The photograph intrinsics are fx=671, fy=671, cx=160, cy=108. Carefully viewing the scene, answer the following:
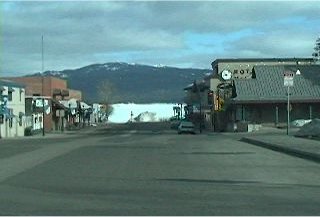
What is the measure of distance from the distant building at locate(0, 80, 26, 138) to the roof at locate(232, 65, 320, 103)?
25240mm

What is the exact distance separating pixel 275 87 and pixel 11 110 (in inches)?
1230

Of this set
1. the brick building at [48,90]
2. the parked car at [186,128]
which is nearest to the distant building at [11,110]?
the parked car at [186,128]

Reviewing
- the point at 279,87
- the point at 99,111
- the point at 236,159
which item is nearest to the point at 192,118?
the point at 279,87

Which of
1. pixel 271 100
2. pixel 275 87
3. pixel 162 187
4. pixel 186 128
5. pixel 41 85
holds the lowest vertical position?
pixel 162 187

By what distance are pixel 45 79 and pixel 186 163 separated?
3765 inches

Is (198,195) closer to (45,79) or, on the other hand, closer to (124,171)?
(124,171)

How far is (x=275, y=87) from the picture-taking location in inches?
3191

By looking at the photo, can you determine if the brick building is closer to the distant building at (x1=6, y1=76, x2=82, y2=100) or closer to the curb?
the distant building at (x1=6, y1=76, x2=82, y2=100)

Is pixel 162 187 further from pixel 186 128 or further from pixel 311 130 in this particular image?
pixel 186 128

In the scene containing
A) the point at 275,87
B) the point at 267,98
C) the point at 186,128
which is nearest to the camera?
the point at 186,128

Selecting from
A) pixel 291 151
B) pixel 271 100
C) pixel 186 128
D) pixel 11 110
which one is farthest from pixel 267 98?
pixel 291 151

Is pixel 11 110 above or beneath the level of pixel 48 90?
beneath

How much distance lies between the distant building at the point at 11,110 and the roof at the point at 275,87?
2524 cm

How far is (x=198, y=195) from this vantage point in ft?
47.4
